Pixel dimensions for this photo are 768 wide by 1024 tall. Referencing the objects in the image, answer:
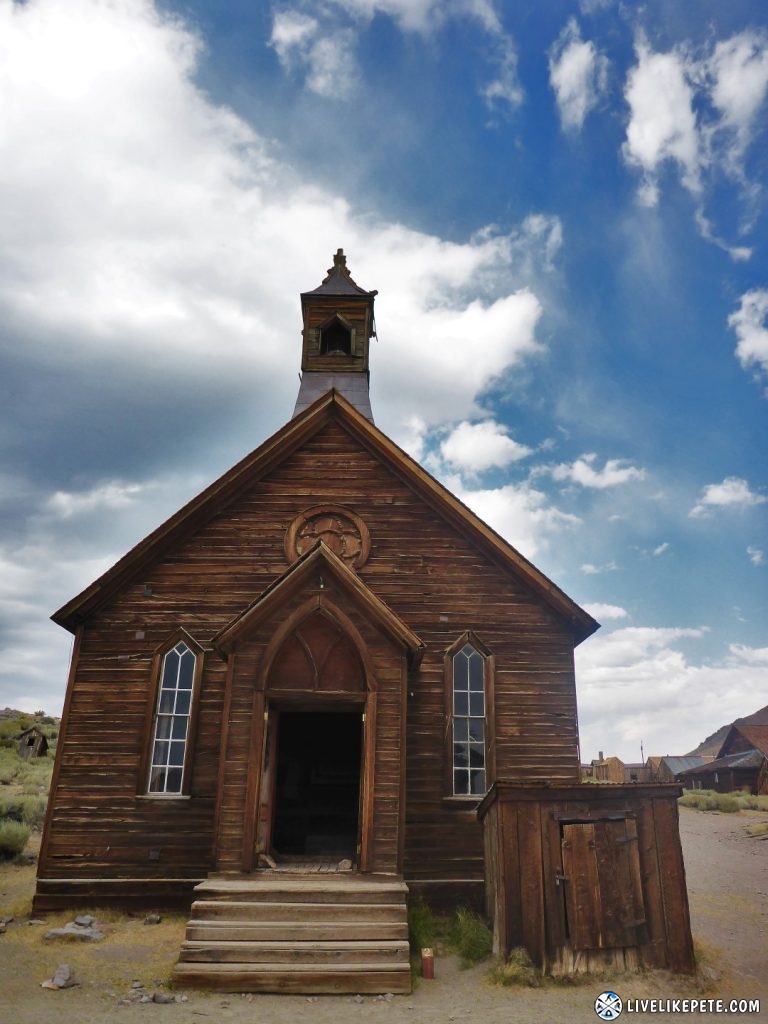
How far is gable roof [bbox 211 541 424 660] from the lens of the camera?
10.1m

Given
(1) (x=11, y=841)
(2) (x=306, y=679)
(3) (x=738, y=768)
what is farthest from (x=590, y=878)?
(3) (x=738, y=768)

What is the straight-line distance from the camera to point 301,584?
34.1 feet

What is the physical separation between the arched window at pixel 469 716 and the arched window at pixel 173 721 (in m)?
4.33

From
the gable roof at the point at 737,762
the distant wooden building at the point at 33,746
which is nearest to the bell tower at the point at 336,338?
the distant wooden building at the point at 33,746

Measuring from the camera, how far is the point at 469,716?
1188cm

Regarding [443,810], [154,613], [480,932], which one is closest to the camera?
[480,932]

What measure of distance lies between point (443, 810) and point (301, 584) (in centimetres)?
439

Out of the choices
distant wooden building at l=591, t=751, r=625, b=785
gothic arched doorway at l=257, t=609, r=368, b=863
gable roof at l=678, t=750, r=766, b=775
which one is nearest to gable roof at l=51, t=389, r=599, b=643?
gothic arched doorway at l=257, t=609, r=368, b=863

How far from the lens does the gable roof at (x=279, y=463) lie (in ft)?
39.7

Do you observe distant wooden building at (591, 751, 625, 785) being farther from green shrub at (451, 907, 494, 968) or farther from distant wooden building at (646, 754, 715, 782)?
green shrub at (451, 907, 494, 968)

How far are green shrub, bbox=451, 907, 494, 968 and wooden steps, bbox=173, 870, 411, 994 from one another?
40.5 inches

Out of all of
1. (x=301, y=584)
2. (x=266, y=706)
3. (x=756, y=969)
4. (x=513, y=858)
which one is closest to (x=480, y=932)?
(x=513, y=858)

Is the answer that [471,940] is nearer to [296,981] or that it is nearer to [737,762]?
[296,981]

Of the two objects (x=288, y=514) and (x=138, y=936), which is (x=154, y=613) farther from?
(x=138, y=936)
